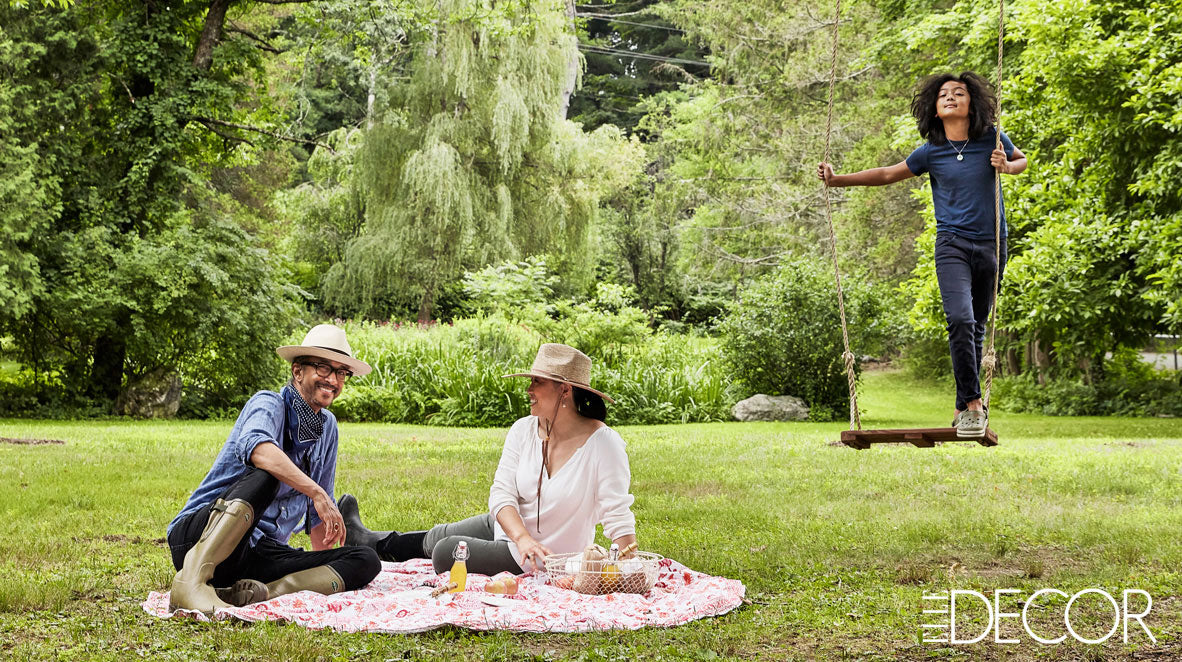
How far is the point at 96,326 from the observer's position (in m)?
17.0

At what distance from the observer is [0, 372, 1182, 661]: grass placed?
4449 millimetres

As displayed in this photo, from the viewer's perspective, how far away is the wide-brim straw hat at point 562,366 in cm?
535

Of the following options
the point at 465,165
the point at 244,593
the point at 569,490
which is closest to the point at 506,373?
the point at 465,165

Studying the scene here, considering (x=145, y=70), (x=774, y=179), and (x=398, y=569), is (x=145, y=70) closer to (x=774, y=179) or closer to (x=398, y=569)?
(x=398, y=569)

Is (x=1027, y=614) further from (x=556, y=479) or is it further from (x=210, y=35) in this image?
(x=210, y=35)

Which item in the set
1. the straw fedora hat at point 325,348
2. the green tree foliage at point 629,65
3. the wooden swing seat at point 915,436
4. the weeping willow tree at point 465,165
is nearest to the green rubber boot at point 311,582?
the straw fedora hat at point 325,348

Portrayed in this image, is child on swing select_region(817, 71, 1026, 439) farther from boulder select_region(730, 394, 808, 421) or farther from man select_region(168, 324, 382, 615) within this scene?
boulder select_region(730, 394, 808, 421)

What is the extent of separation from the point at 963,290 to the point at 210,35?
17.0m

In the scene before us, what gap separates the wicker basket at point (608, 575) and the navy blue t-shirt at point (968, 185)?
2.42m

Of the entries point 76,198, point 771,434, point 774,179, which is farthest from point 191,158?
point 774,179

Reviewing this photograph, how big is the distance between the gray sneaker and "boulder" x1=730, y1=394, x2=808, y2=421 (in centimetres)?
1211

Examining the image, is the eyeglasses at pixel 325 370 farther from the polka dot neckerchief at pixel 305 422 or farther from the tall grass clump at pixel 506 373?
the tall grass clump at pixel 506 373

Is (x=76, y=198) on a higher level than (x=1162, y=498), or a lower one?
higher

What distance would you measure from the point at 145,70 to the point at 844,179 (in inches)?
615
